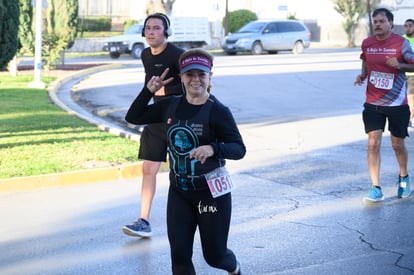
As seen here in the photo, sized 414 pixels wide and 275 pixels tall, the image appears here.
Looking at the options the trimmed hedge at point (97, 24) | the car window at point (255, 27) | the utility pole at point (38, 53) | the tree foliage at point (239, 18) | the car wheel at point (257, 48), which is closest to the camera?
the utility pole at point (38, 53)

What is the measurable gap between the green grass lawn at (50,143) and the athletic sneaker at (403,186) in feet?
12.4

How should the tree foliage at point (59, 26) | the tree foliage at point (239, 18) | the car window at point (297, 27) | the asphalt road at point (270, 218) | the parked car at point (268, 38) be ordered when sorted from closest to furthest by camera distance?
1. the asphalt road at point (270, 218)
2. the tree foliage at point (59, 26)
3. the parked car at point (268, 38)
4. the car window at point (297, 27)
5. the tree foliage at point (239, 18)

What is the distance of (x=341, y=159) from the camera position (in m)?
11.7

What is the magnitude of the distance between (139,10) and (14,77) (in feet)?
103

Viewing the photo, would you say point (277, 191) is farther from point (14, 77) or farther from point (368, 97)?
point (14, 77)

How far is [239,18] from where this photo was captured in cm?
5131

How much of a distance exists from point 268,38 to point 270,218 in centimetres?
3222

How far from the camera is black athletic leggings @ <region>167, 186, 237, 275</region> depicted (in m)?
5.05

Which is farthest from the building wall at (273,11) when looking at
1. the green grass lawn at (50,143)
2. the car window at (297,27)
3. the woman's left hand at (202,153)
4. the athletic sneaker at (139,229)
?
the woman's left hand at (202,153)

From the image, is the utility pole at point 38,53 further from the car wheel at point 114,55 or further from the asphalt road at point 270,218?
the car wheel at point 114,55

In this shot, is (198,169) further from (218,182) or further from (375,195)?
(375,195)

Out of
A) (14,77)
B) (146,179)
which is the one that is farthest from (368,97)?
(14,77)

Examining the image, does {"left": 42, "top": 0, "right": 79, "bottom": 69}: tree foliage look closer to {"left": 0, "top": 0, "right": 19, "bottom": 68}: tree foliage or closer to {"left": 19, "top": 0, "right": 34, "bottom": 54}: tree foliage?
{"left": 19, "top": 0, "right": 34, "bottom": 54}: tree foliage

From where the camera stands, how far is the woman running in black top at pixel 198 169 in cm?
503
